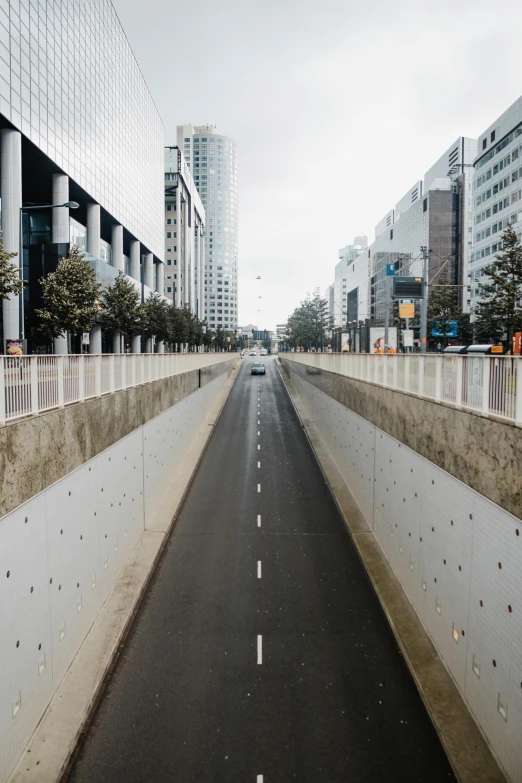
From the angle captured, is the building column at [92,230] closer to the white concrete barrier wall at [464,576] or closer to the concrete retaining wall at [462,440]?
the concrete retaining wall at [462,440]

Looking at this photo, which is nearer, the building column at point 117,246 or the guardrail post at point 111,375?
the guardrail post at point 111,375

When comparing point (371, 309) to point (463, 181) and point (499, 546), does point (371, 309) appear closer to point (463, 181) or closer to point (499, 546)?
point (463, 181)

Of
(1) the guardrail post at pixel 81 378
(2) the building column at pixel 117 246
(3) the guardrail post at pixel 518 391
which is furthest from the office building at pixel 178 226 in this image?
(3) the guardrail post at pixel 518 391

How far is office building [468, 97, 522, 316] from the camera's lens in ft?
296

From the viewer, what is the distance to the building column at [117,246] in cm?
6443

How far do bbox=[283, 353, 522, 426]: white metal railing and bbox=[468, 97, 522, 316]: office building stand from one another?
75569 millimetres

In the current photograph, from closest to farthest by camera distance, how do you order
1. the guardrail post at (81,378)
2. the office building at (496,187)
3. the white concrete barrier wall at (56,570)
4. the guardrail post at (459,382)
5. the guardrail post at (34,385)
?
1. the white concrete barrier wall at (56,570)
2. the guardrail post at (34,385)
3. the guardrail post at (459,382)
4. the guardrail post at (81,378)
5. the office building at (496,187)

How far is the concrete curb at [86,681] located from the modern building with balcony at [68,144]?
814 inches

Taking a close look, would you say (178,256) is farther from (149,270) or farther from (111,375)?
(111,375)

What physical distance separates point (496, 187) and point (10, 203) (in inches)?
3544

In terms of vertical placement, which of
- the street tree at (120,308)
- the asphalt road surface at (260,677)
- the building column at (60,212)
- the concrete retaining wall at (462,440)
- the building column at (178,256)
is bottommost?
the asphalt road surface at (260,677)

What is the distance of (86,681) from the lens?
11414mm

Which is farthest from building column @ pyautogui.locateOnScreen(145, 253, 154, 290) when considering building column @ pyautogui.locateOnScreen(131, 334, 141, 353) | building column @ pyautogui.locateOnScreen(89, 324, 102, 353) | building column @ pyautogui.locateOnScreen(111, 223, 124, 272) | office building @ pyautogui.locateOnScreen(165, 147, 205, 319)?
building column @ pyautogui.locateOnScreen(89, 324, 102, 353)

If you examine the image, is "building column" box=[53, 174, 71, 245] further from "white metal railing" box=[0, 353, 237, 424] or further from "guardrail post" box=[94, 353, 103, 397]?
"guardrail post" box=[94, 353, 103, 397]
